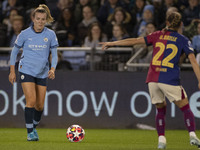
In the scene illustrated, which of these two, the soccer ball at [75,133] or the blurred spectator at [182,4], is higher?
the blurred spectator at [182,4]

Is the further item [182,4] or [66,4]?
[66,4]

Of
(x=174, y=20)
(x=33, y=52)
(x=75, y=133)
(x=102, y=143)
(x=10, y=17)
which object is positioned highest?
(x=10, y=17)

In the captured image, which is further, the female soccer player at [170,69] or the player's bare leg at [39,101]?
the player's bare leg at [39,101]

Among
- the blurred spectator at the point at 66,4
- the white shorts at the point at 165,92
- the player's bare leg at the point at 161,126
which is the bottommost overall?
the player's bare leg at the point at 161,126

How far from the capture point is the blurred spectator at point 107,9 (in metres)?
15.7

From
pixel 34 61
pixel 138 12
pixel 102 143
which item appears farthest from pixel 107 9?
pixel 102 143

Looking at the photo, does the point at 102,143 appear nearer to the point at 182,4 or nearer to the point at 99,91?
the point at 99,91

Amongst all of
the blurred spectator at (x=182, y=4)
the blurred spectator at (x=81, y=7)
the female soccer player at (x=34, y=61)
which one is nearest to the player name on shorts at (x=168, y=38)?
the female soccer player at (x=34, y=61)

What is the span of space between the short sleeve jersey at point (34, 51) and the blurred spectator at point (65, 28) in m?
4.98

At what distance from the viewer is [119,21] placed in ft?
48.2

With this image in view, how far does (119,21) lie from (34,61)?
5940mm

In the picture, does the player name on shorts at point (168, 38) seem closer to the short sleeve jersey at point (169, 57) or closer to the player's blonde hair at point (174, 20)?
the short sleeve jersey at point (169, 57)

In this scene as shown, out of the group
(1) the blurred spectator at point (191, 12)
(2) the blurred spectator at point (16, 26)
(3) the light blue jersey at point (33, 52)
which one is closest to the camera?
(3) the light blue jersey at point (33, 52)

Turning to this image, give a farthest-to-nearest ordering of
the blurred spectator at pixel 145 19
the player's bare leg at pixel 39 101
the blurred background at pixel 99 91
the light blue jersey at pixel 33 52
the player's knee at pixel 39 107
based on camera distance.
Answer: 1. the blurred spectator at pixel 145 19
2. the blurred background at pixel 99 91
3. the player's knee at pixel 39 107
4. the player's bare leg at pixel 39 101
5. the light blue jersey at pixel 33 52
